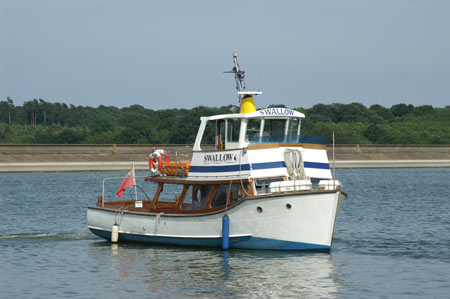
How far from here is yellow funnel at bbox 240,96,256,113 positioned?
28094mm

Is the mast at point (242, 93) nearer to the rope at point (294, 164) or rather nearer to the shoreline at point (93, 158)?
the rope at point (294, 164)

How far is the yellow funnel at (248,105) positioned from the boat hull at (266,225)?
3.89 meters

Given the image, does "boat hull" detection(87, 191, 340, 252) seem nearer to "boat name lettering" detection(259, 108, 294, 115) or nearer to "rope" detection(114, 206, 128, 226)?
"rope" detection(114, 206, 128, 226)

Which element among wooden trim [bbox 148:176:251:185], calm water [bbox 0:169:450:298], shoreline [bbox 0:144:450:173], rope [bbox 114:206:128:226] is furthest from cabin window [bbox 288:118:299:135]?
shoreline [bbox 0:144:450:173]

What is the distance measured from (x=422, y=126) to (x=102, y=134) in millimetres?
56170

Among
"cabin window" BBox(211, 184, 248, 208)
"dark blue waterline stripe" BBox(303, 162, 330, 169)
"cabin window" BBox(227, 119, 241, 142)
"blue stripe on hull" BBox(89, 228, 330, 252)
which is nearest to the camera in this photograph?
"blue stripe on hull" BBox(89, 228, 330, 252)

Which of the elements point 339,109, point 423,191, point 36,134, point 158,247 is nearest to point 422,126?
point 339,109

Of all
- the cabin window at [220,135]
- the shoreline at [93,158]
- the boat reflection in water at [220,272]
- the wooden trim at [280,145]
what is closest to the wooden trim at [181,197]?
the boat reflection in water at [220,272]

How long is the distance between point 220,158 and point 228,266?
430 cm

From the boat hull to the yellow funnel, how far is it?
389 cm

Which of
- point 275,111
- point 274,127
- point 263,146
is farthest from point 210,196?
point 275,111

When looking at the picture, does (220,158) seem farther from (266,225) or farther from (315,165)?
(315,165)

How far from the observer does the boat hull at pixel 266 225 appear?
2522 cm

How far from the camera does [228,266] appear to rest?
81.3 feet
